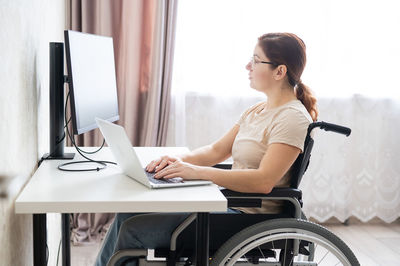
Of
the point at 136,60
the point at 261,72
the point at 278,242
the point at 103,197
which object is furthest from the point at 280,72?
the point at 136,60

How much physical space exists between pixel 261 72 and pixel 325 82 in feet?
5.16

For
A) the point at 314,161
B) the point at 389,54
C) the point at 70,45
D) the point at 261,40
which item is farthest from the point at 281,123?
the point at 389,54

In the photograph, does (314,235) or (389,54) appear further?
(389,54)

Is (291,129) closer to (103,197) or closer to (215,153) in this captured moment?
(215,153)

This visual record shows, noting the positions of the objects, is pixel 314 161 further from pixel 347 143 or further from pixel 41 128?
pixel 41 128

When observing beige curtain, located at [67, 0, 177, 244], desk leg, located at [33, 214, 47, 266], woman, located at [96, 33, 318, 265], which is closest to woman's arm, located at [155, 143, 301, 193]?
woman, located at [96, 33, 318, 265]

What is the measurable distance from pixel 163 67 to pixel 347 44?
46.2 inches

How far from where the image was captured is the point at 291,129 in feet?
5.32

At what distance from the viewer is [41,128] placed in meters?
1.84

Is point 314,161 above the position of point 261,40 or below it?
below

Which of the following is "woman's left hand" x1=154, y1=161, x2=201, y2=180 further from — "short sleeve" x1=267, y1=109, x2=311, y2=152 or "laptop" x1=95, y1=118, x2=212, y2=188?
"short sleeve" x1=267, y1=109, x2=311, y2=152

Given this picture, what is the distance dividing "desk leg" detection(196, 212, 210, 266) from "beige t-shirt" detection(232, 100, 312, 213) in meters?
0.39

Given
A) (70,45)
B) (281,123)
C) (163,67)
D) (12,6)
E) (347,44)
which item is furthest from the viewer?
(347,44)

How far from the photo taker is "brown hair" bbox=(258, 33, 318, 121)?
1.75 metres
